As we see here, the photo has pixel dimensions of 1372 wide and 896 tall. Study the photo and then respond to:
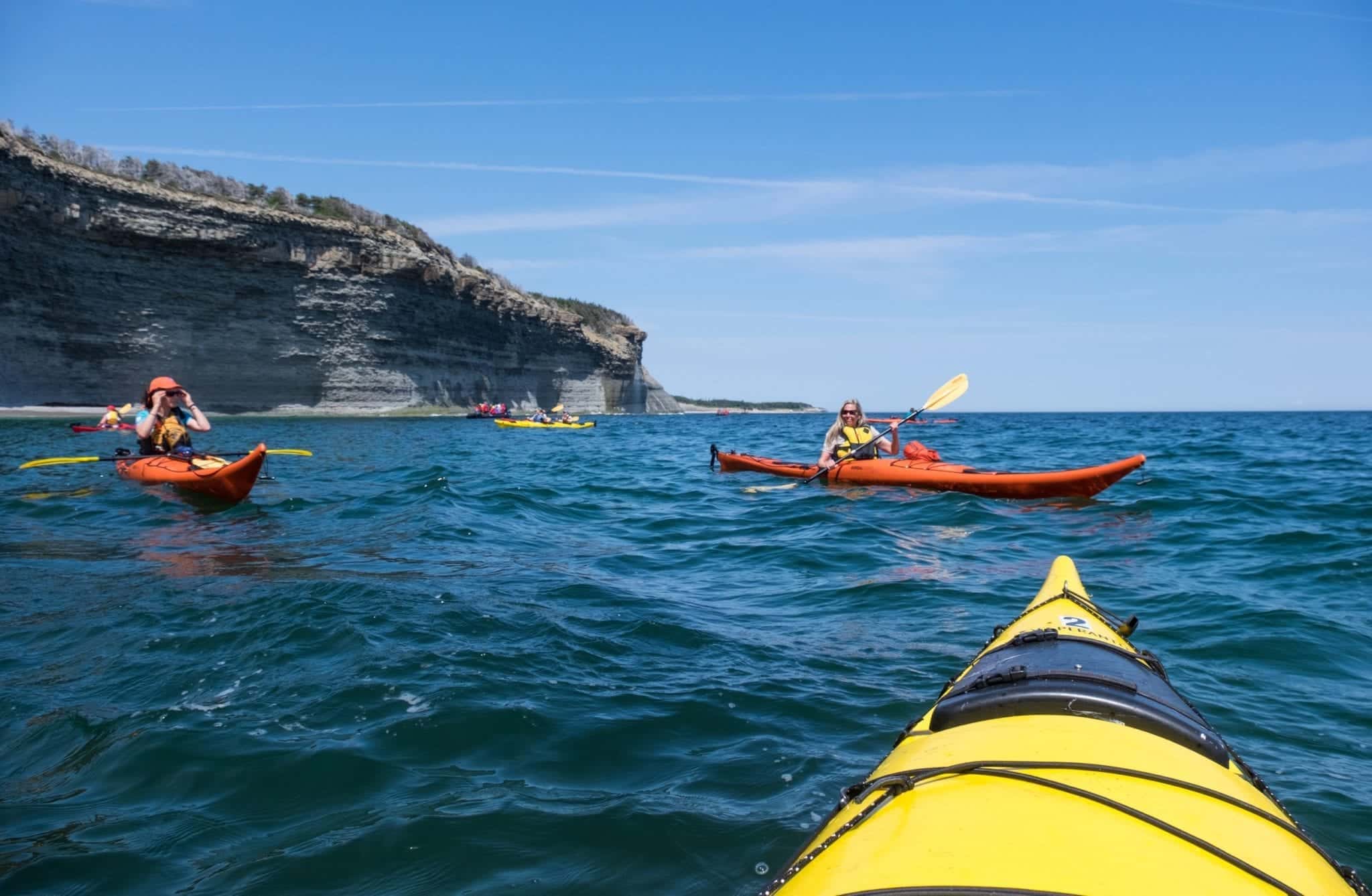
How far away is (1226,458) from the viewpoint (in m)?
17.6

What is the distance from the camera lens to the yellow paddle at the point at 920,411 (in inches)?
476

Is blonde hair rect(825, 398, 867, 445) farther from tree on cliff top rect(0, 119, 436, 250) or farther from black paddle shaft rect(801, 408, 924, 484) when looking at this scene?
tree on cliff top rect(0, 119, 436, 250)

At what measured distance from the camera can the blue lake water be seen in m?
2.73

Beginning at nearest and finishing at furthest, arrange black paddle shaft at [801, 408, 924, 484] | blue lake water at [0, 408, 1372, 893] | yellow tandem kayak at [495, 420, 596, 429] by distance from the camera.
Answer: blue lake water at [0, 408, 1372, 893]
black paddle shaft at [801, 408, 924, 484]
yellow tandem kayak at [495, 420, 596, 429]

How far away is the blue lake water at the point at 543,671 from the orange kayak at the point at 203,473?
1.06ft

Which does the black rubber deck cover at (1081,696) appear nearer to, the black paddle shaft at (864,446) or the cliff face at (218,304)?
the black paddle shaft at (864,446)

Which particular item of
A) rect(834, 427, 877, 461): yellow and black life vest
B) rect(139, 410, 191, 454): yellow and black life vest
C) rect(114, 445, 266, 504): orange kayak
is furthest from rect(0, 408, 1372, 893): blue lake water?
rect(834, 427, 877, 461): yellow and black life vest

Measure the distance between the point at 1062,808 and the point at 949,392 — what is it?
11.2m

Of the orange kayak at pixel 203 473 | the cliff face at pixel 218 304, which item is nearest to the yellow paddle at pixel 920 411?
the orange kayak at pixel 203 473

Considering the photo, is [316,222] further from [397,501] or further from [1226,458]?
[1226,458]

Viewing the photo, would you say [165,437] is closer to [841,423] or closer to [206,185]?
[841,423]

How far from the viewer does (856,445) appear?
1230cm

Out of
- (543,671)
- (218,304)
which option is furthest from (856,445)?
(218,304)

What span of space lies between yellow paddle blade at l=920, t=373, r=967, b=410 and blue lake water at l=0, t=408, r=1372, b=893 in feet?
9.51
